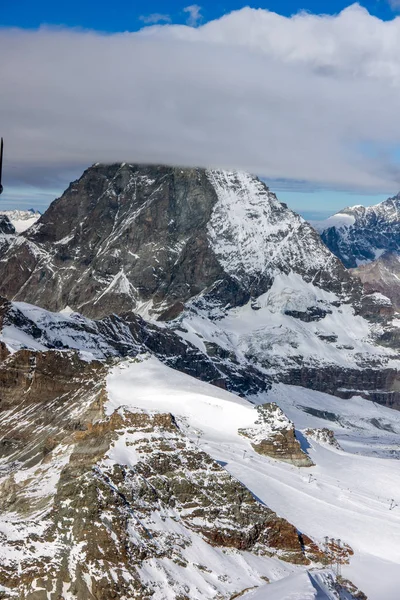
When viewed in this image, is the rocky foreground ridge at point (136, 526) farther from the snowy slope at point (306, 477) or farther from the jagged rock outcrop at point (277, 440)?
the jagged rock outcrop at point (277, 440)

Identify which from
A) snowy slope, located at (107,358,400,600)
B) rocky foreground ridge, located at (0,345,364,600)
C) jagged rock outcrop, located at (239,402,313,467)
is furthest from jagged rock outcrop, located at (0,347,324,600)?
jagged rock outcrop, located at (239,402,313,467)

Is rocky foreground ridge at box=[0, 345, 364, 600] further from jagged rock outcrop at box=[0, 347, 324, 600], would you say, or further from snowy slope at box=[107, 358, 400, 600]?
snowy slope at box=[107, 358, 400, 600]

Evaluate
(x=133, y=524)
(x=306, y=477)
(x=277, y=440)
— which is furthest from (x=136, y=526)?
(x=277, y=440)

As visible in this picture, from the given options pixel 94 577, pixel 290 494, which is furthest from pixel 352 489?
pixel 94 577

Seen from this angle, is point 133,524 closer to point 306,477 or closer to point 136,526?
point 136,526

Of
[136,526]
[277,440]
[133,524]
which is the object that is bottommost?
[277,440]

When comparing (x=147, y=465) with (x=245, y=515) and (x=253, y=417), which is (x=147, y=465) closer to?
(x=245, y=515)
